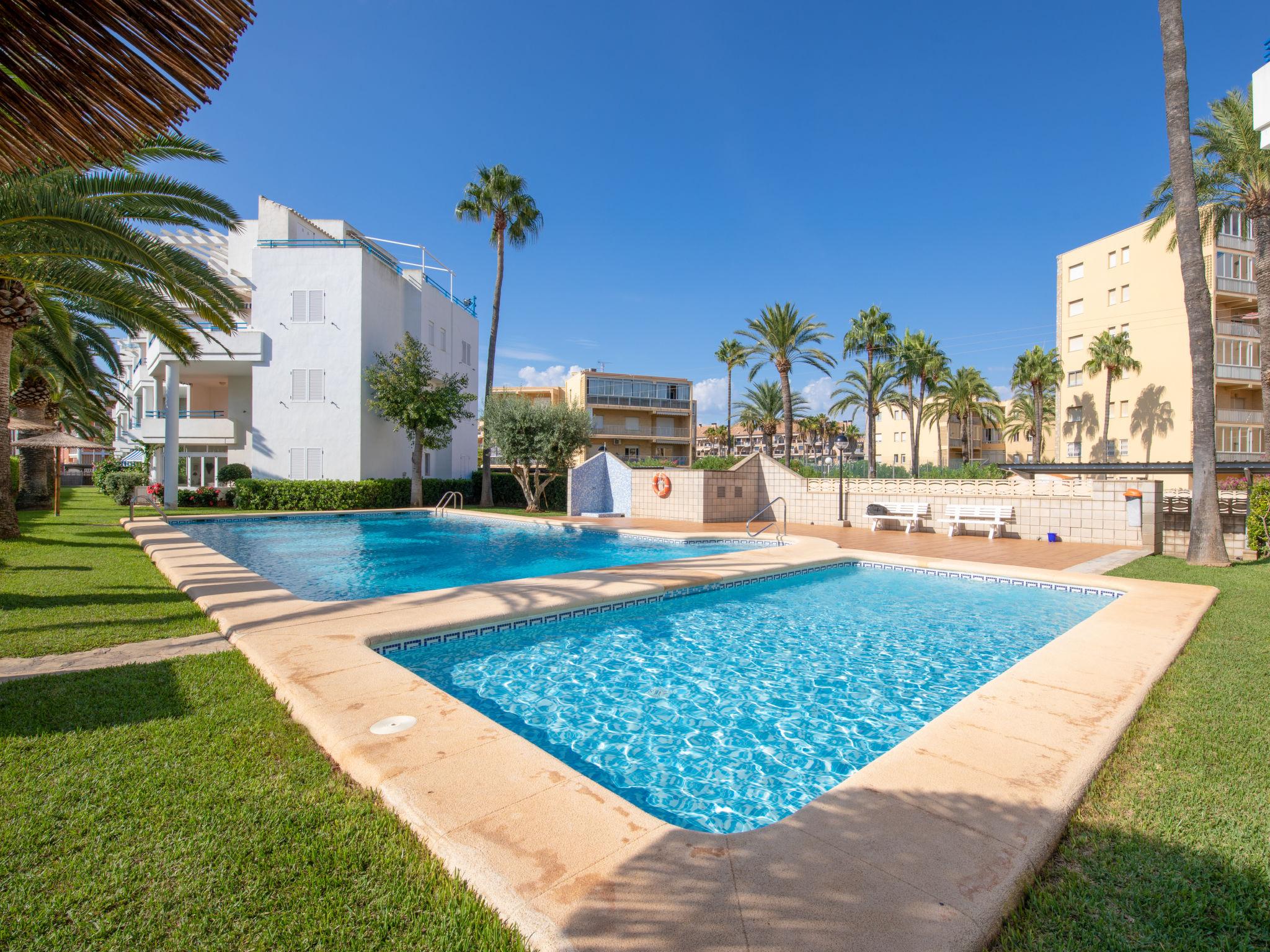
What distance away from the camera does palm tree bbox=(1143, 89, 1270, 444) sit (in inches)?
675

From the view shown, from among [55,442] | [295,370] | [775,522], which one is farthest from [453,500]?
[775,522]

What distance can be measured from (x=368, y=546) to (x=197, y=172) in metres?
8.59

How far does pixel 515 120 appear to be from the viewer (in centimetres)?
1755

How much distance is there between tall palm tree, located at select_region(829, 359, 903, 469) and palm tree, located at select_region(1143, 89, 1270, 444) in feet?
60.7

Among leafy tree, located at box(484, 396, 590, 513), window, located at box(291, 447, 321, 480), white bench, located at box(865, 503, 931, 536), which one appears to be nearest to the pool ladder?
leafy tree, located at box(484, 396, 590, 513)

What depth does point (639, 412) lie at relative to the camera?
50.4m

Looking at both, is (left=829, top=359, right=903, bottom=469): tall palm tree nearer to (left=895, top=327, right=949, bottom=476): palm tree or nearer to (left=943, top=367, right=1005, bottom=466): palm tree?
(left=895, top=327, right=949, bottom=476): palm tree

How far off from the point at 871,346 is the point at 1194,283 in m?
27.8

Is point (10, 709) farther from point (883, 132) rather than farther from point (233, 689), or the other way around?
point (883, 132)

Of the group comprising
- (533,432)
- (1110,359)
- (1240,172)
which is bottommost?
(533,432)

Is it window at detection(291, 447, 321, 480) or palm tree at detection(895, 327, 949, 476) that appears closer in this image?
window at detection(291, 447, 321, 480)

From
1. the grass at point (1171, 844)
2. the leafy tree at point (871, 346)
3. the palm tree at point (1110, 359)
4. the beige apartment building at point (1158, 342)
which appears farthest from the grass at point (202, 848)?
the palm tree at point (1110, 359)

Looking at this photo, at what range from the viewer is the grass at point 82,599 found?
5.40m

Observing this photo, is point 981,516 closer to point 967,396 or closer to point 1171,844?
point 1171,844
